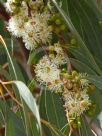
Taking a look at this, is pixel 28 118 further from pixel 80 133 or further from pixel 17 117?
pixel 80 133

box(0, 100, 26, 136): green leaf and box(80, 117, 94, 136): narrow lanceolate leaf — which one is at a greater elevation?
box(0, 100, 26, 136): green leaf

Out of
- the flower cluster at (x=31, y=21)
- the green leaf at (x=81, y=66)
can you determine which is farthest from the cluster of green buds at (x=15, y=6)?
the green leaf at (x=81, y=66)

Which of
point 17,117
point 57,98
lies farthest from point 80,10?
point 17,117

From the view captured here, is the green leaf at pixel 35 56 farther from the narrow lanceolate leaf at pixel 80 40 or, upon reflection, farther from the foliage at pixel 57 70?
the narrow lanceolate leaf at pixel 80 40

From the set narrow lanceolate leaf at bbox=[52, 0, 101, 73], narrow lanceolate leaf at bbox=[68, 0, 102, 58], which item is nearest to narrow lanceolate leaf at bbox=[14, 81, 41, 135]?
narrow lanceolate leaf at bbox=[52, 0, 101, 73]

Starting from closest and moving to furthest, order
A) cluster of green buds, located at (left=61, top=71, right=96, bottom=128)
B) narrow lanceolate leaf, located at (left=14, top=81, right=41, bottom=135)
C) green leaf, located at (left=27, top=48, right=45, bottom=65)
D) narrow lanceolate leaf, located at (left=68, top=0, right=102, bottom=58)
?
narrow lanceolate leaf, located at (left=14, top=81, right=41, bottom=135)
cluster of green buds, located at (left=61, top=71, right=96, bottom=128)
green leaf, located at (left=27, top=48, right=45, bottom=65)
narrow lanceolate leaf, located at (left=68, top=0, right=102, bottom=58)

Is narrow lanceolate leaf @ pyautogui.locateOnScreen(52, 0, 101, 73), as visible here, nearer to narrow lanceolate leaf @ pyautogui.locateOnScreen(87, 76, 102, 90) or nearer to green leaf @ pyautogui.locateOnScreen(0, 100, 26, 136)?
narrow lanceolate leaf @ pyautogui.locateOnScreen(87, 76, 102, 90)

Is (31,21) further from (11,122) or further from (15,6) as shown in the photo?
(11,122)

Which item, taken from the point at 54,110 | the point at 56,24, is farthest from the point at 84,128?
the point at 56,24
